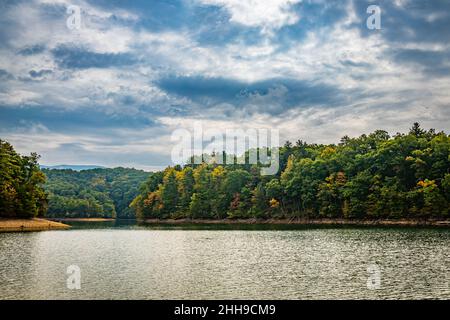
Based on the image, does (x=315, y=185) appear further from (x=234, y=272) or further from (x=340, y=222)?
(x=234, y=272)

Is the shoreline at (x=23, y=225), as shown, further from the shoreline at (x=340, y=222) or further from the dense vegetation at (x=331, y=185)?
the dense vegetation at (x=331, y=185)

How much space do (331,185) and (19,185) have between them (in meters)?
→ 70.0

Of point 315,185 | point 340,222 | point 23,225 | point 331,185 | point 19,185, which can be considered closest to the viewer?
point 23,225

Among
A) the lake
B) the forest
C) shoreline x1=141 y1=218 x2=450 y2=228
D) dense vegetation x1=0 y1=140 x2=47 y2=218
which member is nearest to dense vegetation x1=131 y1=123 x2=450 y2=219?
the forest

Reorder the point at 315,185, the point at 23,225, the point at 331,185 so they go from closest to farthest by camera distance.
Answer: the point at 23,225, the point at 331,185, the point at 315,185

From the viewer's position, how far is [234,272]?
110 feet

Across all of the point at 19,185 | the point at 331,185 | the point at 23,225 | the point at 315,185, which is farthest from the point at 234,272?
the point at 315,185

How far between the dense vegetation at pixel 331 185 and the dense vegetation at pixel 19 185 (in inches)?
2069

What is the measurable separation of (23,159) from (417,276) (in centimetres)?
9696

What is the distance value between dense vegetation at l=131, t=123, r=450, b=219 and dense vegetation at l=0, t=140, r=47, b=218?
52555 millimetres

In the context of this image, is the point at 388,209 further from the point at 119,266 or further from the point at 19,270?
the point at 19,270

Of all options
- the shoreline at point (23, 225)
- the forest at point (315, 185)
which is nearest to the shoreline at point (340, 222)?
the forest at point (315, 185)

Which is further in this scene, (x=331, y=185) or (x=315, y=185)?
(x=315, y=185)

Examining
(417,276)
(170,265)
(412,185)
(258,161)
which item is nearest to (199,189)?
(258,161)
